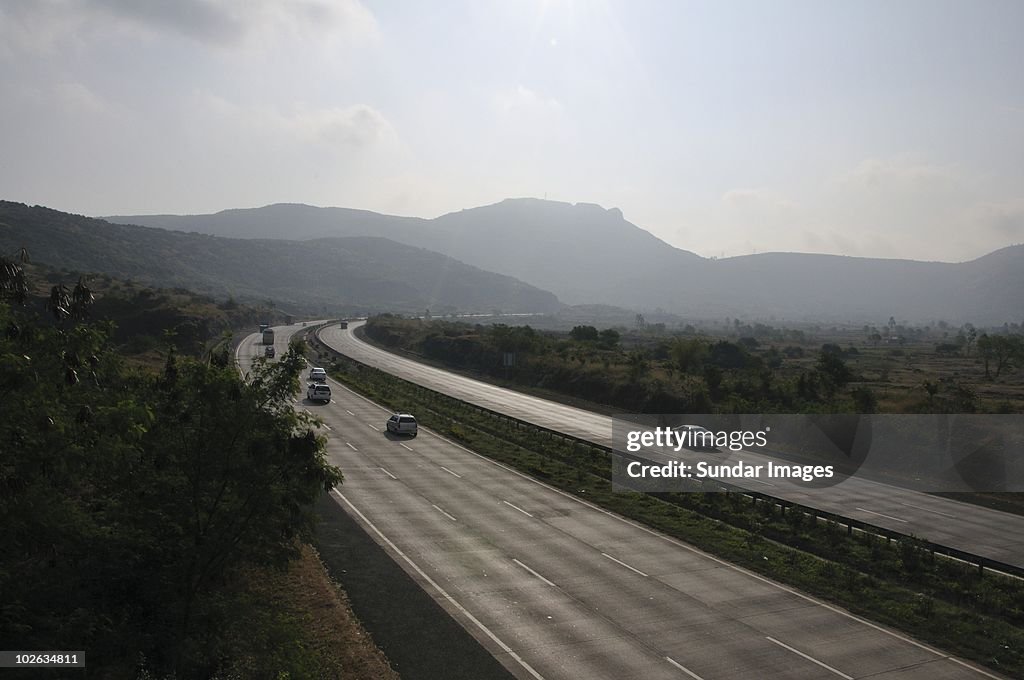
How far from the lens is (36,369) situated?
13133 millimetres

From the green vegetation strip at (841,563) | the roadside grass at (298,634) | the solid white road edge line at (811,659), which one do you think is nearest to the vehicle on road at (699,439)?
the green vegetation strip at (841,563)

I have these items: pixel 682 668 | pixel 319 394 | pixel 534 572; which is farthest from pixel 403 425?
pixel 682 668

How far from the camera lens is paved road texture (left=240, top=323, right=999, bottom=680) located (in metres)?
16.4

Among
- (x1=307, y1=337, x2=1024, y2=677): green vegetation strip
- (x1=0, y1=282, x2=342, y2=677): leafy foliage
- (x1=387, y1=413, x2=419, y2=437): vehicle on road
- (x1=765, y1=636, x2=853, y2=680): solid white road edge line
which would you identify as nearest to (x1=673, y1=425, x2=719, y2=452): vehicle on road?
(x1=307, y1=337, x2=1024, y2=677): green vegetation strip

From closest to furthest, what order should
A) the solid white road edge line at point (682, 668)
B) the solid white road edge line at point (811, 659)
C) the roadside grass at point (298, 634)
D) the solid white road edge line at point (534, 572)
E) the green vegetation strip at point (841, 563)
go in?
the roadside grass at point (298, 634) → the solid white road edge line at point (682, 668) → the solid white road edge line at point (811, 659) → the green vegetation strip at point (841, 563) → the solid white road edge line at point (534, 572)

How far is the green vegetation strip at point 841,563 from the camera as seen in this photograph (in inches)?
729

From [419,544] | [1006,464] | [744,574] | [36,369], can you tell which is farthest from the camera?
[1006,464]

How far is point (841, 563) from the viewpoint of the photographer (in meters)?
23.7

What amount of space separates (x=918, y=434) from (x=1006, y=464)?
5.32m

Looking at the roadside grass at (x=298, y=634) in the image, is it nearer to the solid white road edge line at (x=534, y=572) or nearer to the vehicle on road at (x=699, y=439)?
the solid white road edge line at (x=534, y=572)

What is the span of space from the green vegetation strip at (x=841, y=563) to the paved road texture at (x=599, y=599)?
95 cm

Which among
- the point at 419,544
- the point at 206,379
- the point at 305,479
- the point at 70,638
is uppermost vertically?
the point at 206,379

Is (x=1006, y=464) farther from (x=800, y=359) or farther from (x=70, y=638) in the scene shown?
(x=800, y=359)

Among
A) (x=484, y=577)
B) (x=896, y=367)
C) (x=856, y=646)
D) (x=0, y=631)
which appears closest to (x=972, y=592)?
(x=856, y=646)
